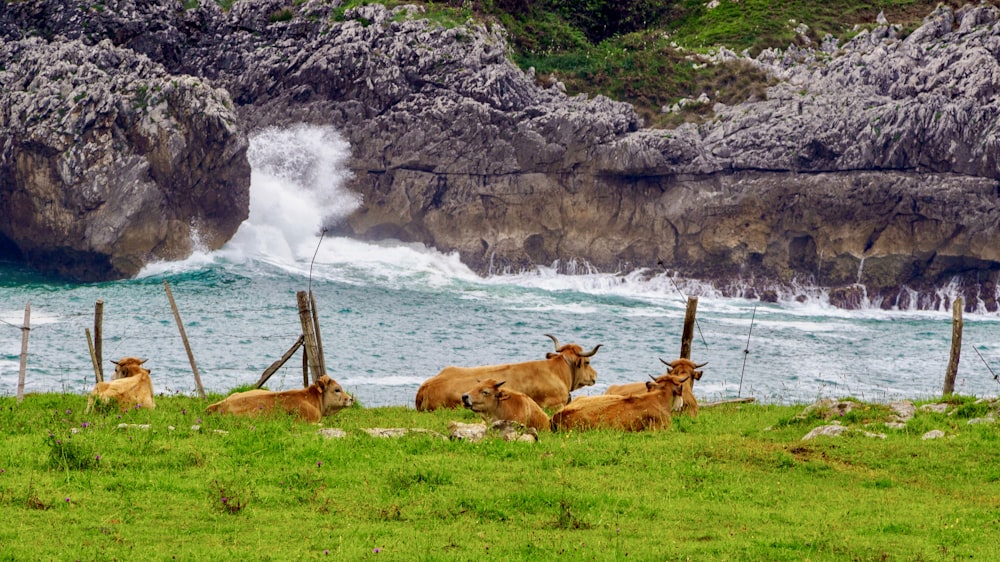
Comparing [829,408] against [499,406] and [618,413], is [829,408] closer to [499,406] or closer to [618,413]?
[618,413]

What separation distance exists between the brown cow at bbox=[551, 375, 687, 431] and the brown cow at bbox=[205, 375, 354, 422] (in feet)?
9.75

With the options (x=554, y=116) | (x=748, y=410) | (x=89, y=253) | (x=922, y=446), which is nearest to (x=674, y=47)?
(x=554, y=116)

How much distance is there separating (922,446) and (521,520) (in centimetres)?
538

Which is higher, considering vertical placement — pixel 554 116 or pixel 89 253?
pixel 554 116

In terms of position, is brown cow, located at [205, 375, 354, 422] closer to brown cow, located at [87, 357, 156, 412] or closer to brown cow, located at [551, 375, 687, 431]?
brown cow, located at [87, 357, 156, 412]

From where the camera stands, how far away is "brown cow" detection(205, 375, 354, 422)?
46.4 feet

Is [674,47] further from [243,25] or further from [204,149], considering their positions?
[204,149]

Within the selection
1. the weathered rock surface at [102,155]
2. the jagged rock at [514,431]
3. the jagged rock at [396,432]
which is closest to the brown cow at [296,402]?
the jagged rock at [396,432]

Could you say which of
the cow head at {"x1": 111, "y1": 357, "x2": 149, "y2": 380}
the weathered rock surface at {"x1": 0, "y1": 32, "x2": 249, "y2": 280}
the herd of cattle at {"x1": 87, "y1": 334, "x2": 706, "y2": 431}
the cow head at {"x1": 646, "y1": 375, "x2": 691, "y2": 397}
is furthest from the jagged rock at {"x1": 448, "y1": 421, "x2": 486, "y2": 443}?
the weathered rock surface at {"x1": 0, "y1": 32, "x2": 249, "y2": 280}

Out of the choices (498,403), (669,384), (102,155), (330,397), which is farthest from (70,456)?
(102,155)

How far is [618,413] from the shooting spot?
14000 millimetres

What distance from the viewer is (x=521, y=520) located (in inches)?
380

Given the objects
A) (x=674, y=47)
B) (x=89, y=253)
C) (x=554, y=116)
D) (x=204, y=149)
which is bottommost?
(x=89, y=253)

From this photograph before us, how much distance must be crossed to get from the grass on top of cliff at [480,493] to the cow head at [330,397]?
32.7 inches
